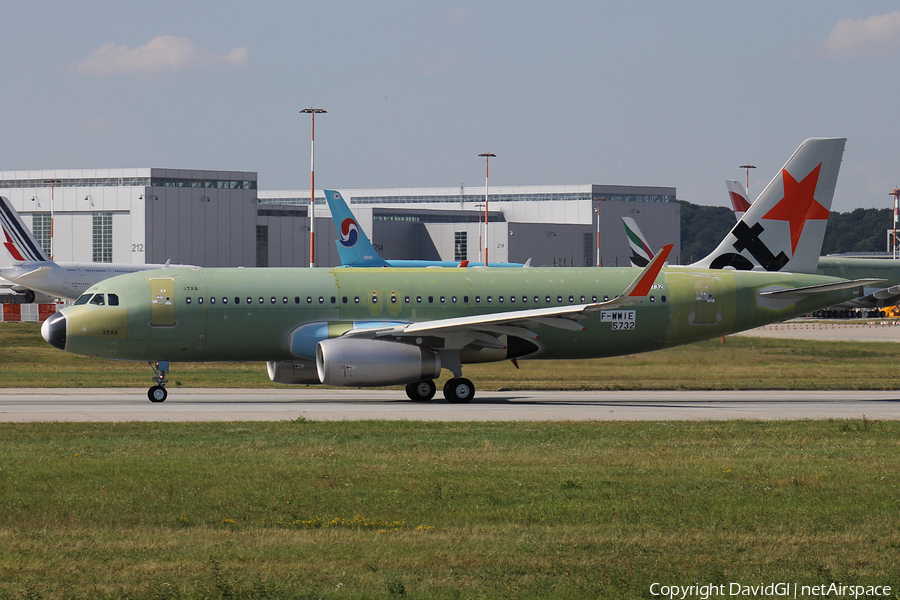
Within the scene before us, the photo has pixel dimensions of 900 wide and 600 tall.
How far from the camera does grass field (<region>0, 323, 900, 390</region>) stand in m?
39.6

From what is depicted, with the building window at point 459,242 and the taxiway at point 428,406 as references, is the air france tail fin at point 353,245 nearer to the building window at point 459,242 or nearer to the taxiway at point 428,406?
the taxiway at point 428,406

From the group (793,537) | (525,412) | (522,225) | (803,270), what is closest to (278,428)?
(525,412)

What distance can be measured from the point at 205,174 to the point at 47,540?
118 m

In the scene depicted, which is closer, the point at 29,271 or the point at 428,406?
the point at 428,406

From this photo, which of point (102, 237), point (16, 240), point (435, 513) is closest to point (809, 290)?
point (435, 513)

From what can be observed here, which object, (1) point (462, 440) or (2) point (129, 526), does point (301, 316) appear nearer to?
(1) point (462, 440)

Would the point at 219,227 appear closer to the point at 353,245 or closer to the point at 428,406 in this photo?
the point at 353,245

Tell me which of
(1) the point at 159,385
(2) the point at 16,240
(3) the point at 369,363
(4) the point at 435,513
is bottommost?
(4) the point at 435,513

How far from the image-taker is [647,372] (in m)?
41.8

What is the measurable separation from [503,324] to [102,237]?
100777 mm

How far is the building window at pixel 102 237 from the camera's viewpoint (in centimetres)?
12294

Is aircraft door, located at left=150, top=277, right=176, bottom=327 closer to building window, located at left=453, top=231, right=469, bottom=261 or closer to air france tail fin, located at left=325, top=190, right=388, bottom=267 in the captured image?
air france tail fin, located at left=325, top=190, right=388, bottom=267

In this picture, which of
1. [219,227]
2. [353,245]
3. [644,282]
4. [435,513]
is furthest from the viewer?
[219,227]

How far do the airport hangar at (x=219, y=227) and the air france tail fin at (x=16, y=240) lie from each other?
86.0 feet
